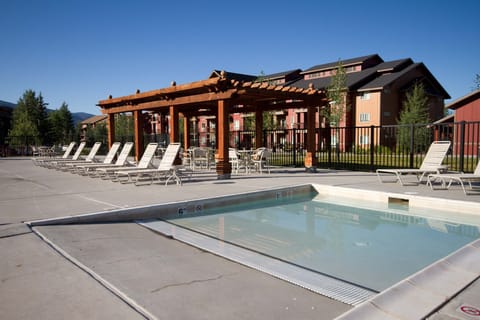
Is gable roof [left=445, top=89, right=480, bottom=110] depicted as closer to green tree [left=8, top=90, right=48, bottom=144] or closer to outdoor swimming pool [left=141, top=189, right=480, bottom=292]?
outdoor swimming pool [left=141, top=189, right=480, bottom=292]

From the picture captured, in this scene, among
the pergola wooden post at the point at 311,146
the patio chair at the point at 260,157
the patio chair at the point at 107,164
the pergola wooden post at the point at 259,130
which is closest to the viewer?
the patio chair at the point at 107,164

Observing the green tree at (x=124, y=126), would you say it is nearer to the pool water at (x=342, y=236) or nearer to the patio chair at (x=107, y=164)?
the patio chair at (x=107, y=164)

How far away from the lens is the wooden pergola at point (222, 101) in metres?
10.2

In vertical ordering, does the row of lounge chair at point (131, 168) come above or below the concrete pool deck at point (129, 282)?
above

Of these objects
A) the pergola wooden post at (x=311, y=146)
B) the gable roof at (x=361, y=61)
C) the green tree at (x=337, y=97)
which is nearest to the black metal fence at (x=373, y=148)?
the pergola wooden post at (x=311, y=146)

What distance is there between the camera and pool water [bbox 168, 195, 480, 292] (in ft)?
12.7

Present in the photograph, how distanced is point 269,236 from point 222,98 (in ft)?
19.7

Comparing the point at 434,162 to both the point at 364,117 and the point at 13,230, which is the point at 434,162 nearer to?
the point at 13,230

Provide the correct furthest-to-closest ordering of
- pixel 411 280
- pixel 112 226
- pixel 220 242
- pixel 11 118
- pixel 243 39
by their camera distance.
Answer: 1. pixel 11 118
2. pixel 243 39
3. pixel 112 226
4. pixel 220 242
5. pixel 411 280

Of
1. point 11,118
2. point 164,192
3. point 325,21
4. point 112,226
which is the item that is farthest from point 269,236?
point 11,118

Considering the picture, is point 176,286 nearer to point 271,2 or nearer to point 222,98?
point 222,98

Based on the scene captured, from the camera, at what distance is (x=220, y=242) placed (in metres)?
4.51

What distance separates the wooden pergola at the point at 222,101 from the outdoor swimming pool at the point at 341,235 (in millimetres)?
3806

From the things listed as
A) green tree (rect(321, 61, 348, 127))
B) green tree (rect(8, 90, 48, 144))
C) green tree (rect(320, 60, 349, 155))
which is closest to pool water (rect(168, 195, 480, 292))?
green tree (rect(320, 60, 349, 155))
